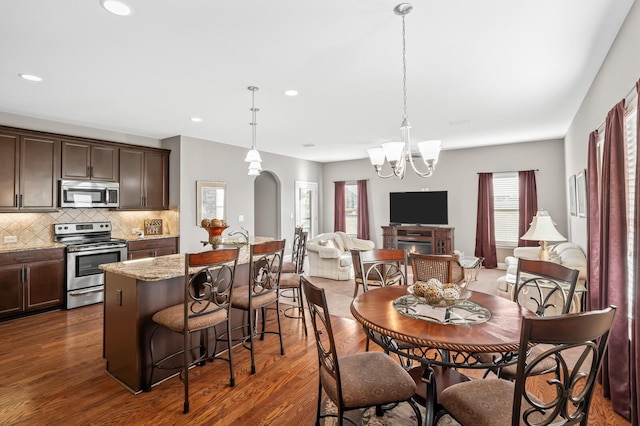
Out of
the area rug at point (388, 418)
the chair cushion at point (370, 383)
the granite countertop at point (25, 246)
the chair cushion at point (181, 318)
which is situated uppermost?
the granite countertop at point (25, 246)

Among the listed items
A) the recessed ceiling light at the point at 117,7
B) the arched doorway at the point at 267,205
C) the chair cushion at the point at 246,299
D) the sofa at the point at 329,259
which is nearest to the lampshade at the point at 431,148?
the chair cushion at the point at 246,299

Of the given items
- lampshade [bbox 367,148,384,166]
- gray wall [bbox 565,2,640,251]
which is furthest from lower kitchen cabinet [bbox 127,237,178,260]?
gray wall [bbox 565,2,640,251]

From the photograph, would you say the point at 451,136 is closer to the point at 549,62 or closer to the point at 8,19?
the point at 549,62

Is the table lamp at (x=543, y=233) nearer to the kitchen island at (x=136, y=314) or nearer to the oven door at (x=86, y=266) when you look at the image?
the kitchen island at (x=136, y=314)

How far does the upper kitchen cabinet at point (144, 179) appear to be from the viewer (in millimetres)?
5531

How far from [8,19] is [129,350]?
2.54 meters

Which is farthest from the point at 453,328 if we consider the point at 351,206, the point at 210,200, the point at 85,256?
the point at 351,206

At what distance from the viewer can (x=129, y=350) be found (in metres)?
2.55

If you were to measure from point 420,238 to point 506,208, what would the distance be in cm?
192

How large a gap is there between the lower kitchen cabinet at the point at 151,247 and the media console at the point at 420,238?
4.79 m

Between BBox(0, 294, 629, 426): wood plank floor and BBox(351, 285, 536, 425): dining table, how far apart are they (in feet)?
2.78

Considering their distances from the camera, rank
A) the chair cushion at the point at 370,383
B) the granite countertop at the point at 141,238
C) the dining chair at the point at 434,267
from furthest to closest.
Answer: the granite countertop at the point at 141,238 → the dining chair at the point at 434,267 → the chair cushion at the point at 370,383

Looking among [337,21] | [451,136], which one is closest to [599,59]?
[337,21]

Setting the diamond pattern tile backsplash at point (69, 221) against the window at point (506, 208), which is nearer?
the diamond pattern tile backsplash at point (69, 221)
